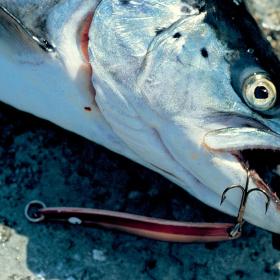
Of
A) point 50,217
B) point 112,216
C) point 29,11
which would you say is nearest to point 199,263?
point 112,216

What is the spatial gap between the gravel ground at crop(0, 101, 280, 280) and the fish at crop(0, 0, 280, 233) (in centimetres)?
19

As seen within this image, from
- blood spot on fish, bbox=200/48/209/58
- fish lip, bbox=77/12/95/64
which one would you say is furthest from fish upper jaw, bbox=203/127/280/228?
fish lip, bbox=77/12/95/64

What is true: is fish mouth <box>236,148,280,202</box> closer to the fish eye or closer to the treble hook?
the treble hook

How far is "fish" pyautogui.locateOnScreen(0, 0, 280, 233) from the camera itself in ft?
6.84

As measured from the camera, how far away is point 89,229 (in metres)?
2.41

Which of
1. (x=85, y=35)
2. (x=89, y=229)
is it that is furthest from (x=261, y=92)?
(x=89, y=229)

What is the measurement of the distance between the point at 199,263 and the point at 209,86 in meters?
0.63

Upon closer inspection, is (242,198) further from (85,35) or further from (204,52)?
(85,35)

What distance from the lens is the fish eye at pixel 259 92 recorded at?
2.08 m

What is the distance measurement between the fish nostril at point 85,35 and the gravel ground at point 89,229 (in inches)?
15.9

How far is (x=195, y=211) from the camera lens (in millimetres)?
2471

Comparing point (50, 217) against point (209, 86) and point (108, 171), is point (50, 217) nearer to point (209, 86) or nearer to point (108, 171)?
point (108, 171)

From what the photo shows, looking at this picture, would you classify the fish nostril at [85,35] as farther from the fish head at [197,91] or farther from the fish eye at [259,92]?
the fish eye at [259,92]

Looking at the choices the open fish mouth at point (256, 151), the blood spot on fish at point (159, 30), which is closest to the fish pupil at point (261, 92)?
the open fish mouth at point (256, 151)
